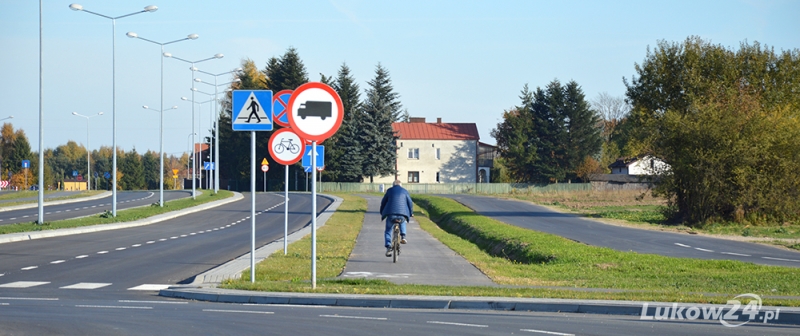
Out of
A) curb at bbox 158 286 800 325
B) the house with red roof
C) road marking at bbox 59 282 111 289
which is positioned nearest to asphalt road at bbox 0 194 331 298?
road marking at bbox 59 282 111 289

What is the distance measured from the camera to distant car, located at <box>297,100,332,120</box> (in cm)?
1133

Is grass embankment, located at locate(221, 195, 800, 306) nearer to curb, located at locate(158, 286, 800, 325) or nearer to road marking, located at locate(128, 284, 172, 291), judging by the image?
curb, located at locate(158, 286, 800, 325)

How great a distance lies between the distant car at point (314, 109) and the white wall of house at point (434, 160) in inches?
3638

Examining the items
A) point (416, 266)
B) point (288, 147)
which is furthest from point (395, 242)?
point (288, 147)

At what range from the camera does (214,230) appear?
1252 inches

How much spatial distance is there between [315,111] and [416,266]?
18.8 ft

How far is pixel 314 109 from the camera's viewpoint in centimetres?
1134

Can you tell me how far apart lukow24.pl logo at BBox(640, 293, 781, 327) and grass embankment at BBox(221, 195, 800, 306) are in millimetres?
518

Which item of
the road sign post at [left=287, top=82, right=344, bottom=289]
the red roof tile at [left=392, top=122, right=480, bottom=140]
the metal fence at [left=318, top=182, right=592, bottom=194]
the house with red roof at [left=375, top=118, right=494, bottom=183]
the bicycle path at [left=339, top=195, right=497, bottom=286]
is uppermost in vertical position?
the red roof tile at [left=392, top=122, right=480, bottom=140]

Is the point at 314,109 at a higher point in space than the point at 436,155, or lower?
lower

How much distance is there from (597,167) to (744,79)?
219 ft

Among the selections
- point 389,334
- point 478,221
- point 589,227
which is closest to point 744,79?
point 589,227

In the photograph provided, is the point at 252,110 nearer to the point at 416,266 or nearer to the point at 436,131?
the point at 416,266

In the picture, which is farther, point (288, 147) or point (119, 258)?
point (119, 258)
